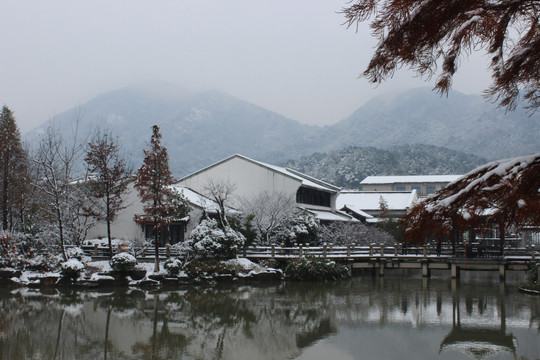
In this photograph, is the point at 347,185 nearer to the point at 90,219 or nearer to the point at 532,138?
the point at 90,219

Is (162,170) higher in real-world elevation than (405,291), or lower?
higher

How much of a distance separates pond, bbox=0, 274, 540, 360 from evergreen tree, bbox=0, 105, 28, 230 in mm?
8869

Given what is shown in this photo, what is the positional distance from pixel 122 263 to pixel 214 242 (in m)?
4.87

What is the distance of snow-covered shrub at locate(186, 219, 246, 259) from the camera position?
2706 centimetres

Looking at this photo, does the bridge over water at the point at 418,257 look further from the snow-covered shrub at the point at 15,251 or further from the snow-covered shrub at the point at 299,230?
the snow-covered shrub at the point at 15,251

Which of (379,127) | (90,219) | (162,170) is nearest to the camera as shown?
(162,170)

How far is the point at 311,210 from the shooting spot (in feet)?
124

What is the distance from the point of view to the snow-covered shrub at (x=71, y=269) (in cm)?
2452

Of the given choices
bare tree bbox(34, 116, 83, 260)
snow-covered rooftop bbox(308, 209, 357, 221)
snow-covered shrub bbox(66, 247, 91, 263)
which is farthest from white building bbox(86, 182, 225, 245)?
snow-covered rooftop bbox(308, 209, 357, 221)

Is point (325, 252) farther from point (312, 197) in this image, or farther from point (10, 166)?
point (10, 166)

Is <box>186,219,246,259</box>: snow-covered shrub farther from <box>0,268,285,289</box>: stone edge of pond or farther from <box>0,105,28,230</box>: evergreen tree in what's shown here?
<box>0,105,28,230</box>: evergreen tree

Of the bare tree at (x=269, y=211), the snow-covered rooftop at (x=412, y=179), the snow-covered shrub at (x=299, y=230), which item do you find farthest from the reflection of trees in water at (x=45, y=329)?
the snow-covered rooftop at (x=412, y=179)

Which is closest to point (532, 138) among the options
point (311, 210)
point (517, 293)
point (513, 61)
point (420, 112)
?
point (420, 112)

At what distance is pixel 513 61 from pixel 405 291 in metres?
20.6
